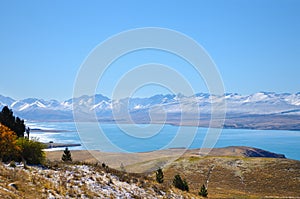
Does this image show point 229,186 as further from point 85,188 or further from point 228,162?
point 85,188

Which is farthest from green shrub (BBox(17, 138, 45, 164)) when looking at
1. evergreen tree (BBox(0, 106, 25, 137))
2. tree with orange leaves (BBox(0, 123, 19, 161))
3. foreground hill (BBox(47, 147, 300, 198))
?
foreground hill (BBox(47, 147, 300, 198))

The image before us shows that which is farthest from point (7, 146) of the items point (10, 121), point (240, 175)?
point (240, 175)

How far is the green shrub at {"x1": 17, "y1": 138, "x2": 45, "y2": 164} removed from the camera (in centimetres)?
2827

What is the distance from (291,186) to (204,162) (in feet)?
93.5

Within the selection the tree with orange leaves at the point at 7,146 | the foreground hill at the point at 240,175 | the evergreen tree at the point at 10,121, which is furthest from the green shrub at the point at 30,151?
the foreground hill at the point at 240,175

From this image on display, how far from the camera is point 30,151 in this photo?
28.4m

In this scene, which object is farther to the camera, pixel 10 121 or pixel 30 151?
pixel 10 121

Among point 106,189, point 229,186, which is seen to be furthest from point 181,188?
point 229,186

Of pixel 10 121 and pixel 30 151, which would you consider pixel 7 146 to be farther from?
pixel 10 121

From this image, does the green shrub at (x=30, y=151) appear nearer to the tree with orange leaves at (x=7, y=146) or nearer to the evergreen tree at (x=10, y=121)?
the tree with orange leaves at (x=7, y=146)

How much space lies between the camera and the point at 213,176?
80.9 meters

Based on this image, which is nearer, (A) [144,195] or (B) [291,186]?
(A) [144,195]

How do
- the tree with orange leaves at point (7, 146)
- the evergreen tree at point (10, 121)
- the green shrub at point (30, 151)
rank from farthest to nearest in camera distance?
1. the evergreen tree at point (10, 121)
2. the green shrub at point (30, 151)
3. the tree with orange leaves at point (7, 146)

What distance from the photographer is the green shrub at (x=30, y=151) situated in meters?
28.3
